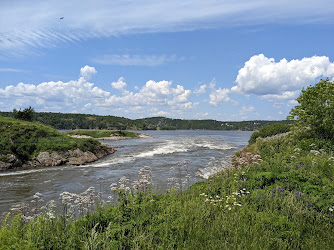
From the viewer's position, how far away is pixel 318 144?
15398 mm

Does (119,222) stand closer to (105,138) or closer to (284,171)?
(284,171)

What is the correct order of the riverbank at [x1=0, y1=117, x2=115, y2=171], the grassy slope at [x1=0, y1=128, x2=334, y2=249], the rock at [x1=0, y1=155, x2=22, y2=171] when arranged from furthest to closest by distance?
the riverbank at [x1=0, y1=117, x2=115, y2=171] → the rock at [x1=0, y1=155, x2=22, y2=171] → the grassy slope at [x1=0, y1=128, x2=334, y2=249]

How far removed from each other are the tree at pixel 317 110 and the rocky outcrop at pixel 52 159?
97.6ft

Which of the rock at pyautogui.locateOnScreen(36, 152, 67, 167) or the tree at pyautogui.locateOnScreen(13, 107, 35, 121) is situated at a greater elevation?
the tree at pyautogui.locateOnScreen(13, 107, 35, 121)

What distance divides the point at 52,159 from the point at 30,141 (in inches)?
244

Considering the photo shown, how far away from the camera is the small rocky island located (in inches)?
1265

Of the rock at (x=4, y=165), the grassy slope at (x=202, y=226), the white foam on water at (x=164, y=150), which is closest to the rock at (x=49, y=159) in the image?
the rock at (x=4, y=165)

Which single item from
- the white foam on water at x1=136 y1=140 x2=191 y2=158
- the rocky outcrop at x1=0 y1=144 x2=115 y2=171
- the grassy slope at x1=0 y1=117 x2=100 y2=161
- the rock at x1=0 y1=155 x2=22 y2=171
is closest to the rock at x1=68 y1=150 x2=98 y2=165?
the rocky outcrop at x1=0 y1=144 x2=115 y2=171

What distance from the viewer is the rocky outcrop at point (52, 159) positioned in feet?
99.6

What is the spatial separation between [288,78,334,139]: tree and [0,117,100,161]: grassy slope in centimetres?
3299

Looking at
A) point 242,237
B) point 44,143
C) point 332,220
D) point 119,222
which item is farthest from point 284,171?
point 44,143

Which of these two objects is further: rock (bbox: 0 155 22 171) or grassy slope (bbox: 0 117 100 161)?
grassy slope (bbox: 0 117 100 161)

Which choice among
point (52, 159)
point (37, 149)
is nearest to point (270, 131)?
point (52, 159)

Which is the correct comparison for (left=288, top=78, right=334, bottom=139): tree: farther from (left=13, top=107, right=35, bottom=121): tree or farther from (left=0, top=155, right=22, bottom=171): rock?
(left=13, top=107, right=35, bottom=121): tree
